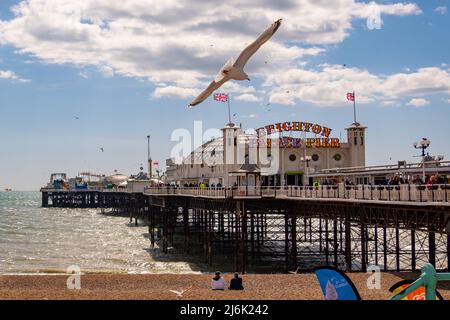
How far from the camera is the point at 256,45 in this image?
24.7 metres

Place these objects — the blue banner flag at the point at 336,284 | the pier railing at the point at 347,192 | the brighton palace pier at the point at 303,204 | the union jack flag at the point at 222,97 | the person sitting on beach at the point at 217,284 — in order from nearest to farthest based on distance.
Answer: the blue banner flag at the point at 336,284, the pier railing at the point at 347,192, the person sitting on beach at the point at 217,284, the brighton palace pier at the point at 303,204, the union jack flag at the point at 222,97

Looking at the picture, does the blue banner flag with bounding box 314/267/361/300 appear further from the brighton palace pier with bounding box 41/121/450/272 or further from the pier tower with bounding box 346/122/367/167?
the pier tower with bounding box 346/122/367/167

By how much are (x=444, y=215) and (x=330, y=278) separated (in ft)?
52.4

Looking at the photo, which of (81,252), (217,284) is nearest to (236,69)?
(217,284)

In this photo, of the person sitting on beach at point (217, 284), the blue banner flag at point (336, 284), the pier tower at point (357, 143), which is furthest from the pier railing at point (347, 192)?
the pier tower at point (357, 143)

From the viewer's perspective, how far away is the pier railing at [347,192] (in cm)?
2489

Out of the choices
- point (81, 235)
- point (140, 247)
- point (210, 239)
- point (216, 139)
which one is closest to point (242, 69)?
point (210, 239)

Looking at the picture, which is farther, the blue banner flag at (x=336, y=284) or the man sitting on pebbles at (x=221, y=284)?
the man sitting on pebbles at (x=221, y=284)

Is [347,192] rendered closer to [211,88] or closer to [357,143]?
[211,88]

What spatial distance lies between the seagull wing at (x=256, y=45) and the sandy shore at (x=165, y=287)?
938 cm

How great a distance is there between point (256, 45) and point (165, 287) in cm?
1211

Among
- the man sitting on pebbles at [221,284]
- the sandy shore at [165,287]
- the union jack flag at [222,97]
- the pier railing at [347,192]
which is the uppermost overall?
the union jack flag at [222,97]

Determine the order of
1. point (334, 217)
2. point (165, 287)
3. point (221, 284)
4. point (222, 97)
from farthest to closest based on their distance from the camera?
1. point (222, 97)
2. point (334, 217)
3. point (165, 287)
4. point (221, 284)

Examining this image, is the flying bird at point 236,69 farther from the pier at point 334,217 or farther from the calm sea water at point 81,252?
the calm sea water at point 81,252
